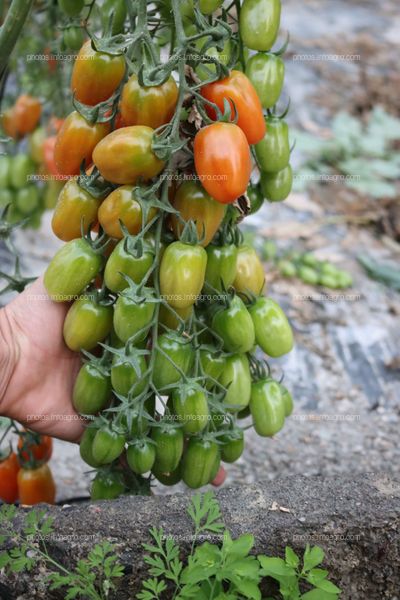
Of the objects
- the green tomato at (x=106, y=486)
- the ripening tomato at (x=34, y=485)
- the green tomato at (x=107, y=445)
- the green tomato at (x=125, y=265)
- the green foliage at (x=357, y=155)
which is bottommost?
the green foliage at (x=357, y=155)

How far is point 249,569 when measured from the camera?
1.02 m

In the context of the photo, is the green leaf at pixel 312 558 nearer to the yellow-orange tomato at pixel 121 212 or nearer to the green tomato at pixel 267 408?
the green tomato at pixel 267 408

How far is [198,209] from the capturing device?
47.8 inches

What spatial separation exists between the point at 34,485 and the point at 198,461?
1.52ft

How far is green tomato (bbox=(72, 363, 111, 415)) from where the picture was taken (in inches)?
50.3

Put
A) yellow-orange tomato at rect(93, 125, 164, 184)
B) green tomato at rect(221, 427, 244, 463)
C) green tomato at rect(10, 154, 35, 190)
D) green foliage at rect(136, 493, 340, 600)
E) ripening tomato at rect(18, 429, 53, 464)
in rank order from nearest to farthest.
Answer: green foliage at rect(136, 493, 340, 600) < yellow-orange tomato at rect(93, 125, 164, 184) < green tomato at rect(221, 427, 244, 463) < ripening tomato at rect(18, 429, 53, 464) < green tomato at rect(10, 154, 35, 190)

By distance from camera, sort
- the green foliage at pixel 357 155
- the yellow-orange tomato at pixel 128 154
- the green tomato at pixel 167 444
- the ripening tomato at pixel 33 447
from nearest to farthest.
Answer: the yellow-orange tomato at pixel 128 154 < the green tomato at pixel 167 444 < the ripening tomato at pixel 33 447 < the green foliage at pixel 357 155

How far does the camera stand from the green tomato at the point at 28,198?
2.41 meters

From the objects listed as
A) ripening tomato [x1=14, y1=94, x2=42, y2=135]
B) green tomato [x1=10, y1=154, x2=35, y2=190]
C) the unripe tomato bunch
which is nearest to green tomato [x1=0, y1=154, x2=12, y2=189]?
green tomato [x1=10, y1=154, x2=35, y2=190]

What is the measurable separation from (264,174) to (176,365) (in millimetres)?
383

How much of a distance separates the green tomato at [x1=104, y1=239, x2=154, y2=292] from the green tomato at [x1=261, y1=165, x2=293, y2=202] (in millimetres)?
281

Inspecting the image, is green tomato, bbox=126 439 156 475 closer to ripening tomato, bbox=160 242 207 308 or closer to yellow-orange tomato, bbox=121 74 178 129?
ripening tomato, bbox=160 242 207 308

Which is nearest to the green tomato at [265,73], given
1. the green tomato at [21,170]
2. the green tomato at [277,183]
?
the green tomato at [277,183]

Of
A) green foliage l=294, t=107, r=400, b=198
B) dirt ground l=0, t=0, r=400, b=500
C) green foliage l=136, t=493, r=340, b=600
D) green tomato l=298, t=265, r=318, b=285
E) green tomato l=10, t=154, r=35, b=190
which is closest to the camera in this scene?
green foliage l=136, t=493, r=340, b=600
